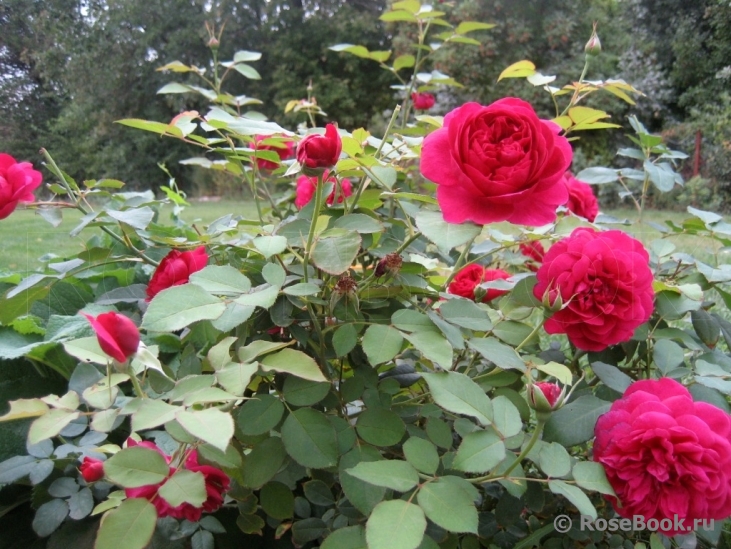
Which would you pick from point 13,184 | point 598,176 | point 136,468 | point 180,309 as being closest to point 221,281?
point 180,309

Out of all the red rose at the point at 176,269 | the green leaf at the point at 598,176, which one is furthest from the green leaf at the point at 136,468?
the green leaf at the point at 598,176

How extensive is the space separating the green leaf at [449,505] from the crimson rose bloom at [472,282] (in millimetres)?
327

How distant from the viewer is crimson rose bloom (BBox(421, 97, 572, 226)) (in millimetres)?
442

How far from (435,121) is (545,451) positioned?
43 centimetres

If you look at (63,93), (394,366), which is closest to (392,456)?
(394,366)

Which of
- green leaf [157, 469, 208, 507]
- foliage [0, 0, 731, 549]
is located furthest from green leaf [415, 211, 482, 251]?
green leaf [157, 469, 208, 507]

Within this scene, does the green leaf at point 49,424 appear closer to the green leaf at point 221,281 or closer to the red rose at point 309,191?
the green leaf at point 221,281

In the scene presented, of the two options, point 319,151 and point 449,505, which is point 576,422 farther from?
point 319,151

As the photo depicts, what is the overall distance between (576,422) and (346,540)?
0.22 metres

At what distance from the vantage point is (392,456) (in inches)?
22.9

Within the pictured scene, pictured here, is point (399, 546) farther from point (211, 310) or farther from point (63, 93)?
point (63, 93)

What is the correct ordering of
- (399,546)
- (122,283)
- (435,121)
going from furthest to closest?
1. (122,283)
2. (435,121)
3. (399,546)

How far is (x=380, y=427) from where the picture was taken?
1.57 feet

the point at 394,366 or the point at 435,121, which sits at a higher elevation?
the point at 435,121
